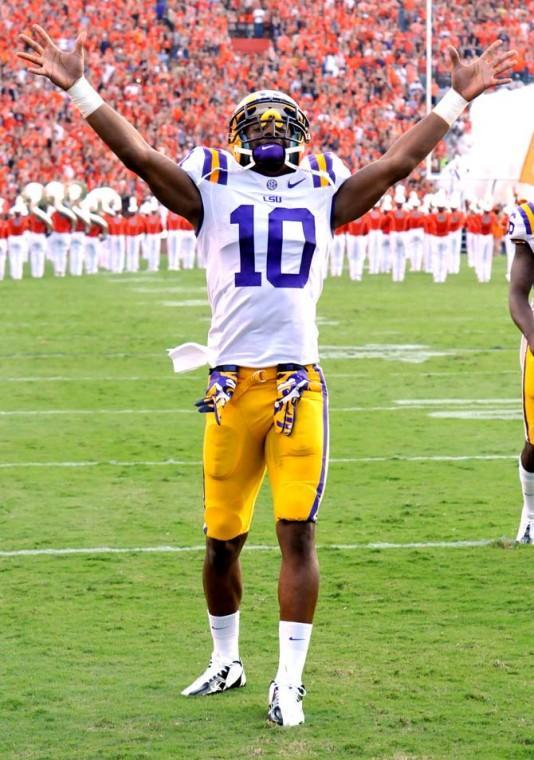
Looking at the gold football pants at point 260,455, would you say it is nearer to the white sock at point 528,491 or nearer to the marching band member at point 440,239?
the white sock at point 528,491

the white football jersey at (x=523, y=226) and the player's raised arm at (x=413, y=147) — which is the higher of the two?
the player's raised arm at (x=413, y=147)

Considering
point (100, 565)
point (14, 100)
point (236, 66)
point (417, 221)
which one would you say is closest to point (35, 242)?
point (417, 221)

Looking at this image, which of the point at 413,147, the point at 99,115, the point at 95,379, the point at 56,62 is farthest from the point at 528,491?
the point at 95,379

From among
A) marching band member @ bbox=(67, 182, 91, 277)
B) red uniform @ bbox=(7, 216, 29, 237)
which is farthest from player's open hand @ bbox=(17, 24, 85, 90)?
marching band member @ bbox=(67, 182, 91, 277)

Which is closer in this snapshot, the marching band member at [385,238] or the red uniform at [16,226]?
the red uniform at [16,226]

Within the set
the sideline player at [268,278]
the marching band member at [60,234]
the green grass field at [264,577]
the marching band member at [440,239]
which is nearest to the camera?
the green grass field at [264,577]

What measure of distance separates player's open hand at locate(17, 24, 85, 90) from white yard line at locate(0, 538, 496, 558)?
2.67 metres

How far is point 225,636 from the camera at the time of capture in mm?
4680

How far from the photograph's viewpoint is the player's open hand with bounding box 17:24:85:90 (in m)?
4.38

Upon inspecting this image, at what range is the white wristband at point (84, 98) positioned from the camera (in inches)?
173

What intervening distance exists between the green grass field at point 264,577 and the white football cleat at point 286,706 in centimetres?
5

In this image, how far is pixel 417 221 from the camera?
2786 cm

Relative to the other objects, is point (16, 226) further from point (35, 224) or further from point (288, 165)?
point (288, 165)

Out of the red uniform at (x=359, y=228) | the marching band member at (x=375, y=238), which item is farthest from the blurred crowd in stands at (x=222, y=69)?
the red uniform at (x=359, y=228)
